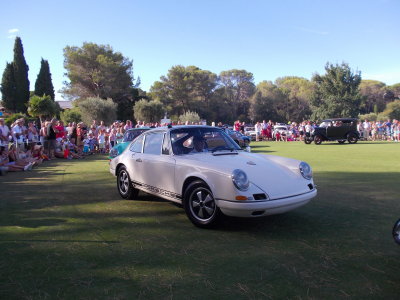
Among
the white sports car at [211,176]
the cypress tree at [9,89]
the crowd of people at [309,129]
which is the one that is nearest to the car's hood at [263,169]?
the white sports car at [211,176]

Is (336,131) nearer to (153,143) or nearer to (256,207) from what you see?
(153,143)

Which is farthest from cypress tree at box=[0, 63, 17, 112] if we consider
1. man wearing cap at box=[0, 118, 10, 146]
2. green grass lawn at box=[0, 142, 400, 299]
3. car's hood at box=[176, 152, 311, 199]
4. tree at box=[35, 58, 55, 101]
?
car's hood at box=[176, 152, 311, 199]

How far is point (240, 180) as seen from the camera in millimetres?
4223

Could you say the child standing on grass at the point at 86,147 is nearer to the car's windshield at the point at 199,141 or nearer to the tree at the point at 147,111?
the car's windshield at the point at 199,141

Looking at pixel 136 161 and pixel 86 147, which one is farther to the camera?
pixel 86 147

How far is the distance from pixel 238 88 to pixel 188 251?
2956 inches

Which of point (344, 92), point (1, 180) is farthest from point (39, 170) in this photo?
point (344, 92)

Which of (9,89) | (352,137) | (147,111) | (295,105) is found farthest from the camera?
(295,105)

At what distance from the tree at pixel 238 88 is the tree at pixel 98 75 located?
26.2m

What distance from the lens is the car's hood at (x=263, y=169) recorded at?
438cm

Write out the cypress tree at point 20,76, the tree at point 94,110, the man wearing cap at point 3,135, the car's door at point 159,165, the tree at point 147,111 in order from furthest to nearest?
the cypress tree at point 20,76
the tree at point 147,111
the tree at point 94,110
the man wearing cap at point 3,135
the car's door at point 159,165

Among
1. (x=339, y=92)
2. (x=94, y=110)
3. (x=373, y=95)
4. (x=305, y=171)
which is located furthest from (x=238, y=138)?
(x=373, y=95)

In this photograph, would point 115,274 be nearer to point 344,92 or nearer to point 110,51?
point 344,92

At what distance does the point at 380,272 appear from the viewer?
3260mm
